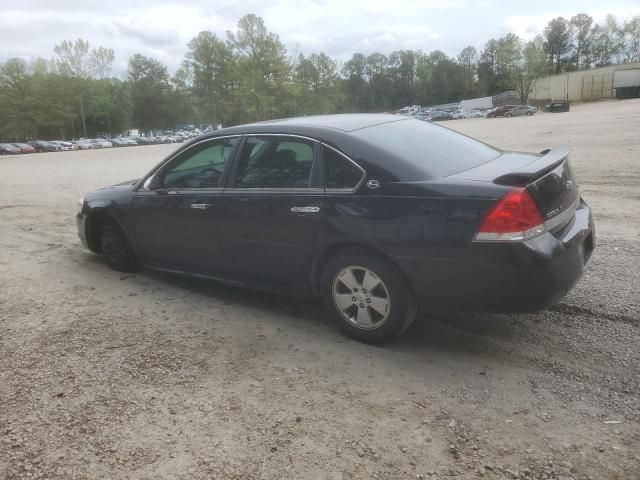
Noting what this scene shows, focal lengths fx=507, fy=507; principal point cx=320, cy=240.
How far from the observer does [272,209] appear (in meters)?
3.89

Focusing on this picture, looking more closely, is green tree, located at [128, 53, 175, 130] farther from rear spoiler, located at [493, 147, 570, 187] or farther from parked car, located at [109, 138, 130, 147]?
rear spoiler, located at [493, 147, 570, 187]

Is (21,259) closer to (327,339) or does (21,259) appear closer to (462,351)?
(327,339)

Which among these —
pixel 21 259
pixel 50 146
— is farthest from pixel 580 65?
pixel 21 259

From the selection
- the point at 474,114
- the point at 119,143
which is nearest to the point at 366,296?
the point at 119,143

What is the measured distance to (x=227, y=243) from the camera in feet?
14.0

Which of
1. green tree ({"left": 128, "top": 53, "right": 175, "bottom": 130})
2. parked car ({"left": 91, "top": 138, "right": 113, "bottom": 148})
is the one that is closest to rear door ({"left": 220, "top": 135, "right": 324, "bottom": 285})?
parked car ({"left": 91, "top": 138, "right": 113, "bottom": 148})

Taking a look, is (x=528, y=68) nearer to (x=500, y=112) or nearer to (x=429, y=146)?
(x=500, y=112)

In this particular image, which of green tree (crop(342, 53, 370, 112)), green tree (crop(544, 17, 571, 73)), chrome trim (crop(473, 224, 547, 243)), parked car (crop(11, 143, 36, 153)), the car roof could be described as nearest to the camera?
chrome trim (crop(473, 224, 547, 243))

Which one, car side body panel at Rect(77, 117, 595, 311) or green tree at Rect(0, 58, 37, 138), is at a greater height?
green tree at Rect(0, 58, 37, 138)

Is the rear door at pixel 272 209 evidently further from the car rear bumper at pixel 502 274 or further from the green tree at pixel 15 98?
the green tree at pixel 15 98

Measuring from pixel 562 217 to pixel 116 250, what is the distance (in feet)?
14.2

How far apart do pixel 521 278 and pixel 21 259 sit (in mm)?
6022

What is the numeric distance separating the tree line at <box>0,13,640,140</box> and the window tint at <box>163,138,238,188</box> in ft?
222

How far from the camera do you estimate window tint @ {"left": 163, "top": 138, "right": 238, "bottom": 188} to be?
14.3 ft
